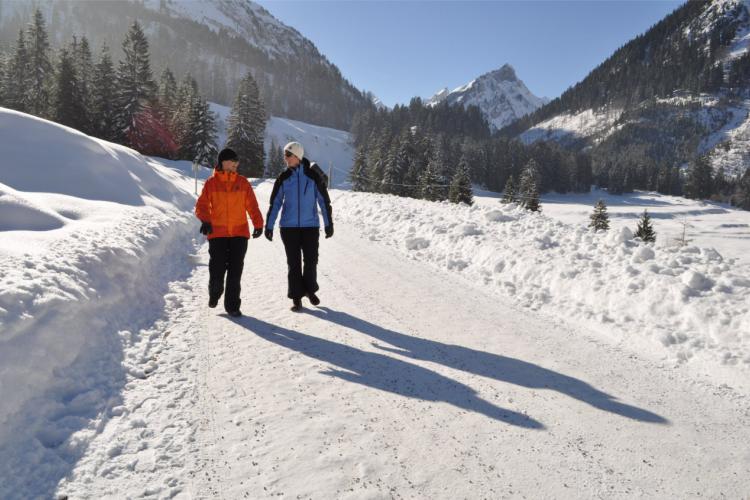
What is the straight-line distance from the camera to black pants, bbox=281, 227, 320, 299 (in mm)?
5555

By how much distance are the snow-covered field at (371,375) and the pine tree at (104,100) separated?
1605 inches

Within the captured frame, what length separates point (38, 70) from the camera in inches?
1789

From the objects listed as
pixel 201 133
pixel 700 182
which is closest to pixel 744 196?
pixel 700 182

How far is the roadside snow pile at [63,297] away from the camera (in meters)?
2.65

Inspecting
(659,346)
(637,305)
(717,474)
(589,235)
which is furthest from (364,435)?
(589,235)

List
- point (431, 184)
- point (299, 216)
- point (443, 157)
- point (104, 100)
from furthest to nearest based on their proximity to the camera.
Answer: point (443, 157), point (431, 184), point (104, 100), point (299, 216)

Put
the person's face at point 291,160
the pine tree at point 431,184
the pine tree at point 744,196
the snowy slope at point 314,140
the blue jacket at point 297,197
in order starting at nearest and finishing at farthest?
the person's face at point 291,160 < the blue jacket at point 297,197 < the pine tree at point 431,184 < the pine tree at point 744,196 < the snowy slope at point 314,140

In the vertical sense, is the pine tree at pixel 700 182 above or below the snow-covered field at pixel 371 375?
above

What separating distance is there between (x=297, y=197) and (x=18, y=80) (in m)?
58.1

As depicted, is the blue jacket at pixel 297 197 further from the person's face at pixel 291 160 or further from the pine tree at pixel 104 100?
the pine tree at pixel 104 100

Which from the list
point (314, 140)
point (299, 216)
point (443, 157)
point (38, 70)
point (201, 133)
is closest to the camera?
point (299, 216)

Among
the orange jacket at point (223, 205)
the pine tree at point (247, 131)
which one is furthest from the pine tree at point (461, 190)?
the orange jacket at point (223, 205)

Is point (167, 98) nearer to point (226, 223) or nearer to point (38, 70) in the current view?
point (38, 70)

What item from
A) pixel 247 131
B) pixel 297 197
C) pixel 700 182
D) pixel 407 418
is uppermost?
pixel 700 182
